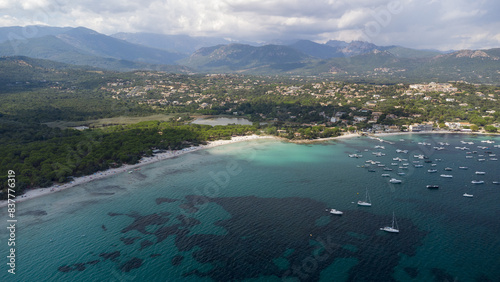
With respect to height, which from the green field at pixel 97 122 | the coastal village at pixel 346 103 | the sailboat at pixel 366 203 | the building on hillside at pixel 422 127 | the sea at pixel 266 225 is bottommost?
the sea at pixel 266 225

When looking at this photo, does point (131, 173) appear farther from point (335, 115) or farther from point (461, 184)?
point (335, 115)

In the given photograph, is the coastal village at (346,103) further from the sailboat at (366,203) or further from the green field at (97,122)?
the sailboat at (366,203)

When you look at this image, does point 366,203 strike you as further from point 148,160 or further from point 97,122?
point 97,122

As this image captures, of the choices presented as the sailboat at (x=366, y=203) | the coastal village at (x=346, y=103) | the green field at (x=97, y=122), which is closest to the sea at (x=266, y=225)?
the sailboat at (x=366, y=203)

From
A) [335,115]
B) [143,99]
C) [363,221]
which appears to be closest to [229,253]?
[363,221]

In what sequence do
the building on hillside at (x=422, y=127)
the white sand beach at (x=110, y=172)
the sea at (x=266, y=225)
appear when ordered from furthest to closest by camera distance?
the building on hillside at (x=422, y=127) < the white sand beach at (x=110, y=172) < the sea at (x=266, y=225)

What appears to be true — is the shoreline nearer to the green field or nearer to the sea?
the sea

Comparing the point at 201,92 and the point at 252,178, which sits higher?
the point at 201,92
